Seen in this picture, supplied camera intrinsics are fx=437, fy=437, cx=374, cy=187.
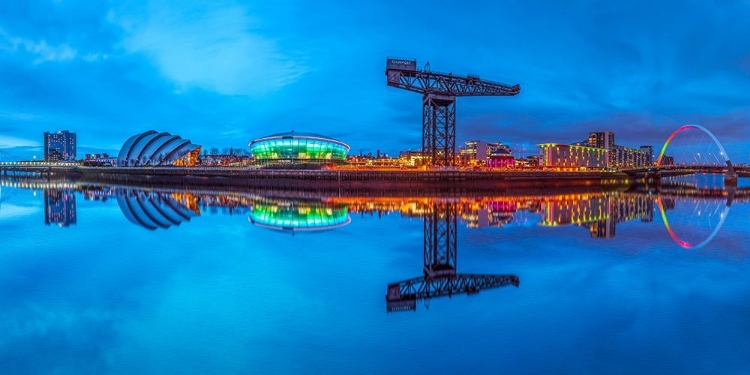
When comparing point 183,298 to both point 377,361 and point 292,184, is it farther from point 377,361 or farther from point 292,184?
point 292,184

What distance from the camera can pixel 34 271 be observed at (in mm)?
10961

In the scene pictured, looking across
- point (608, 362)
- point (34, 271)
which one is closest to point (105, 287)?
point (34, 271)

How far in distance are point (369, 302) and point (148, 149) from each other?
9477 centimetres

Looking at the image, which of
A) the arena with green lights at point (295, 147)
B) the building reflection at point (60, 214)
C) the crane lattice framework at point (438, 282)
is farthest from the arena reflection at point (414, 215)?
the arena with green lights at point (295, 147)

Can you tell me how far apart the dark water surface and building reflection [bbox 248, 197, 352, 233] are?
162cm

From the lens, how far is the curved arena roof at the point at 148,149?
89.6 meters

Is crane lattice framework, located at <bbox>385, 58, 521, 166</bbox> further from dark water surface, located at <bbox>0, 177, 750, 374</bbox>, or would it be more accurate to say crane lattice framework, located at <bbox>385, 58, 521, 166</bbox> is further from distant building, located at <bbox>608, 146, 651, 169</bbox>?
distant building, located at <bbox>608, 146, 651, 169</bbox>

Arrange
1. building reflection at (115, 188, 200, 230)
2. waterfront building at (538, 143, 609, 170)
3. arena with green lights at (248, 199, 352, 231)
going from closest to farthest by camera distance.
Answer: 1. arena with green lights at (248, 199, 352, 231)
2. building reflection at (115, 188, 200, 230)
3. waterfront building at (538, 143, 609, 170)

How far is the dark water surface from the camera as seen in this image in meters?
5.95

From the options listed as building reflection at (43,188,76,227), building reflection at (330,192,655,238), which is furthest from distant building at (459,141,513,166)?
building reflection at (43,188,76,227)

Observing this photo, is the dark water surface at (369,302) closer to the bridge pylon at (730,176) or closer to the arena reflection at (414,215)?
the arena reflection at (414,215)

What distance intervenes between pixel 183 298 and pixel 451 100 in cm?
3628

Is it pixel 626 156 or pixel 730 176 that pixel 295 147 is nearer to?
pixel 730 176

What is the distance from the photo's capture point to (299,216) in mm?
22562
